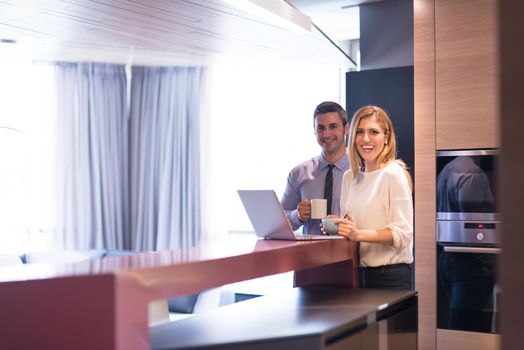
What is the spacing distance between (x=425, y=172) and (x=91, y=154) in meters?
4.19

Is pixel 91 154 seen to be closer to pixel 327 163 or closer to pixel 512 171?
pixel 327 163

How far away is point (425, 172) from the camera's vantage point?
13.6 ft

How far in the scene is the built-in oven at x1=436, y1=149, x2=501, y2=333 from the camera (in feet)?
13.0

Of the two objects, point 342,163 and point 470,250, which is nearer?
point 470,250

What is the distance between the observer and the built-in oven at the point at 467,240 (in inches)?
156

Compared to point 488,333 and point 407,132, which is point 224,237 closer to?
point 407,132

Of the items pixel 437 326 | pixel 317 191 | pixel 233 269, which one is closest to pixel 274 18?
pixel 317 191

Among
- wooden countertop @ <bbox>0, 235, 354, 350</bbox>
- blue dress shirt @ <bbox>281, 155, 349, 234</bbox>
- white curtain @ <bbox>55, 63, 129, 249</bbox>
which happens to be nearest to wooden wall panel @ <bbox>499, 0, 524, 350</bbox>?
wooden countertop @ <bbox>0, 235, 354, 350</bbox>

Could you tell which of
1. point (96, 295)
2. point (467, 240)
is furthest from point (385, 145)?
point (96, 295)

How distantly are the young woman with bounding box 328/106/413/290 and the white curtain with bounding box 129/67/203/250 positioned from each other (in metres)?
4.14

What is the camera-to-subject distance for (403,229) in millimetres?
2998

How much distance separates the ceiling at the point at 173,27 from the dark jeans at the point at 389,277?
149 cm

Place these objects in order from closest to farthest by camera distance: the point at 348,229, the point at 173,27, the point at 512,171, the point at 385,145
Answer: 1. the point at 512,171
2. the point at 348,229
3. the point at 385,145
4. the point at 173,27

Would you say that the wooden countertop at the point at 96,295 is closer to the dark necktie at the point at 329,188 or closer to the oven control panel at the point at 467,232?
the dark necktie at the point at 329,188
